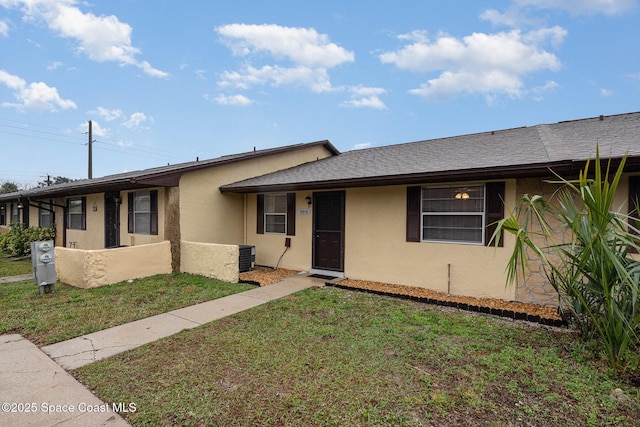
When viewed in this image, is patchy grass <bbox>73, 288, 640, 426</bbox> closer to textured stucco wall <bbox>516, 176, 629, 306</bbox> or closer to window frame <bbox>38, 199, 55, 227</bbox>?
textured stucco wall <bbox>516, 176, 629, 306</bbox>

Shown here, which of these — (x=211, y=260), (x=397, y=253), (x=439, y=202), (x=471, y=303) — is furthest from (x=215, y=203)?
(x=471, y=303)

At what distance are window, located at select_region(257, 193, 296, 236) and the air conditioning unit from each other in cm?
89

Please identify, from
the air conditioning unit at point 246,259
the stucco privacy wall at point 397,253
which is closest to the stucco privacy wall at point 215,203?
the air conditioning unit at point 246,259

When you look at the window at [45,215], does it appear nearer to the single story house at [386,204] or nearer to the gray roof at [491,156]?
the single story house at [386,204]

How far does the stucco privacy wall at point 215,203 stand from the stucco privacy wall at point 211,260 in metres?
0.58

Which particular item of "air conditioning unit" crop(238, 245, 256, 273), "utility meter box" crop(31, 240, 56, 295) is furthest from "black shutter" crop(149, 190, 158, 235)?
"utility meter box" crop(31, 240, 56, 295)

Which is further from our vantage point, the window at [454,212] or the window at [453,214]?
the window at [453,214]

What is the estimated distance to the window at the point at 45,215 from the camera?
13.4 metres

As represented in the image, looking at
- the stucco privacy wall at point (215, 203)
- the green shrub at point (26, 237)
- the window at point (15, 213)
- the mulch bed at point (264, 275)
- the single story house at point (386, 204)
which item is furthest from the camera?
the window at point (15, 213)

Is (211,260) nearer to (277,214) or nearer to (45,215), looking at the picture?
(277,214)

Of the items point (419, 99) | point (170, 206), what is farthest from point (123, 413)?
point (419, 99)

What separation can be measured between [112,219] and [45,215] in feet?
22.1

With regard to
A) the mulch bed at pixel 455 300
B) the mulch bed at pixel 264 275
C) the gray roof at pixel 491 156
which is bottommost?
the mulch bed at pixel 264 275

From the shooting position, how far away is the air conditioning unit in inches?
324
